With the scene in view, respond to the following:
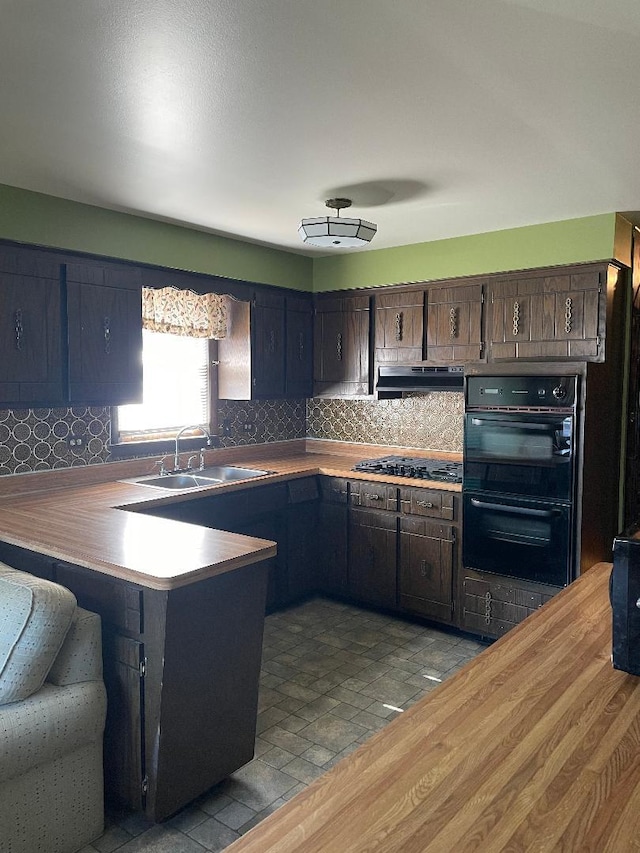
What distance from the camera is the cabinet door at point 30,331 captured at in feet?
10.5

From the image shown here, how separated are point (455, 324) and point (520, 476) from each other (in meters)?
1.16

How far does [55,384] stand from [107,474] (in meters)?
0.76

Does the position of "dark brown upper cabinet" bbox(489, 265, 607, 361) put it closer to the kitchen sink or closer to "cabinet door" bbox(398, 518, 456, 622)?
"cabinet door" bbox(398, 518, 456, 622)

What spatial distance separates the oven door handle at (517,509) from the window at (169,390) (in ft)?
6.51

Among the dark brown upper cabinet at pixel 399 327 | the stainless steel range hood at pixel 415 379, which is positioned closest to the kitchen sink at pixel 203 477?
the stainless steel range hood at pixel 415 379

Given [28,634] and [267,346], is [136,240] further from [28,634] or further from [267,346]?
[28,634]

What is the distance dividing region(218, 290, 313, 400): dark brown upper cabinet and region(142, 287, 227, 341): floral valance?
108mm

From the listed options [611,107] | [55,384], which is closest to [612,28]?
[611,107]

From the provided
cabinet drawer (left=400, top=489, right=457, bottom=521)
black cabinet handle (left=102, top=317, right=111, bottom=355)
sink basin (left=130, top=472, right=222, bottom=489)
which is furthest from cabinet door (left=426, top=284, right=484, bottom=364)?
black cabinet handle (left=102, top=317, right=111, bottom=355)

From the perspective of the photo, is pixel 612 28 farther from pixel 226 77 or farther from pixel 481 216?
pixel 481 216

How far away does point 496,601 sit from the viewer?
386cm

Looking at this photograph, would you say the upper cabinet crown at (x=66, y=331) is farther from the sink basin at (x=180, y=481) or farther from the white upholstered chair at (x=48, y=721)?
the white upholstered chair at (x=48, y=721)

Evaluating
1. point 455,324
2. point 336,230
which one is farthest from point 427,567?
point 336,230

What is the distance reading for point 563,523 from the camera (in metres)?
3.56
